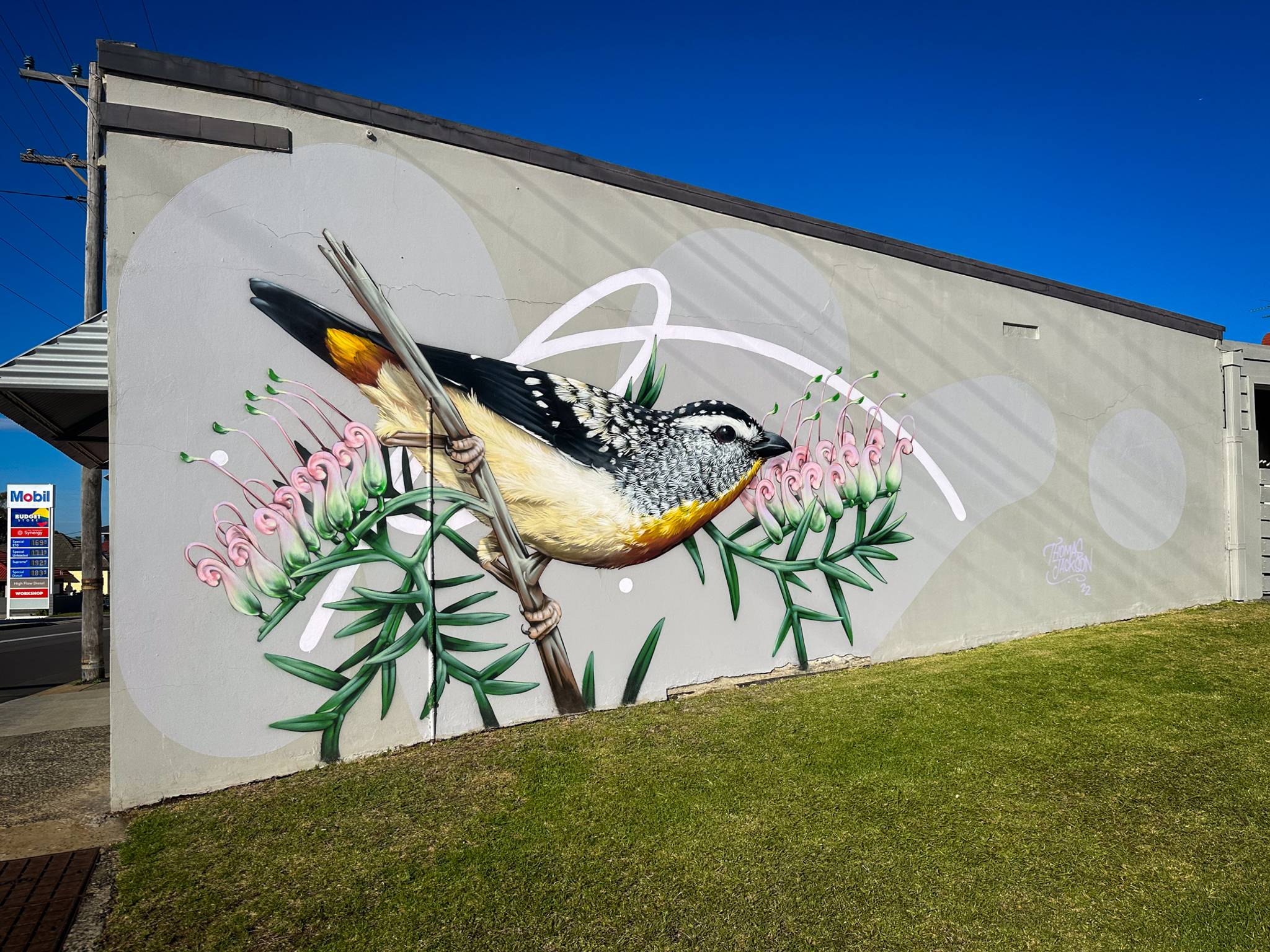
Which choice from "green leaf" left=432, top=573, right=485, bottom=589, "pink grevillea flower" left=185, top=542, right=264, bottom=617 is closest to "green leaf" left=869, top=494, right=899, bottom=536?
"green leaf" left=432, top=573, right=485, bottom=589

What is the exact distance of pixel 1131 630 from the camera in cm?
839

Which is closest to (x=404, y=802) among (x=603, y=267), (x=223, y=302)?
(x=223, y=302)

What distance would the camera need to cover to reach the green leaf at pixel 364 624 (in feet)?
17.2

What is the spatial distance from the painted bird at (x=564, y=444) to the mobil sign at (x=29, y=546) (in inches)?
973

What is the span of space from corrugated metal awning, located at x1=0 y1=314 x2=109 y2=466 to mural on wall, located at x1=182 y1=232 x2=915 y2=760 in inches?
37.4

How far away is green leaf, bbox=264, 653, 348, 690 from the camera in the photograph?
506 centimetres

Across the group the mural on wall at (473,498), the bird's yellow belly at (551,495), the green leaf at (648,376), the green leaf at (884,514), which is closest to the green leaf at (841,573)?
the mural on wall at (473,498)

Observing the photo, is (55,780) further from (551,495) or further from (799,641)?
(799,641)

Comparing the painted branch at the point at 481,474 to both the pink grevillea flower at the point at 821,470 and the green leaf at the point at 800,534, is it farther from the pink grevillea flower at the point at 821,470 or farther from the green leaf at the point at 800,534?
the green leaf at the point at 800,534

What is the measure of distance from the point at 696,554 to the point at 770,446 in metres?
1.24

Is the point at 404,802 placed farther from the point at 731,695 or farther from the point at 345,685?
the point at 731,695

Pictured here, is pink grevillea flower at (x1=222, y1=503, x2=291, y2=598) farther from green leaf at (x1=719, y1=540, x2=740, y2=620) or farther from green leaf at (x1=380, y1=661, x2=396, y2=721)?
green leaf at (x1=719, y1=540, x2=740, y2=620)

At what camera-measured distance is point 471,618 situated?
18.4 feet

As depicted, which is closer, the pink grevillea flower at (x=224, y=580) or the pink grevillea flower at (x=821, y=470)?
the pink grevillea flower at (x=224, y=580)
